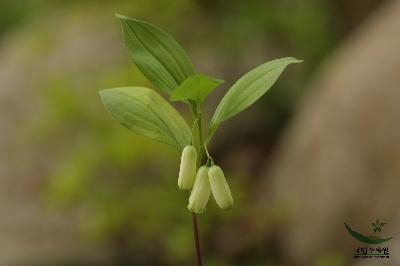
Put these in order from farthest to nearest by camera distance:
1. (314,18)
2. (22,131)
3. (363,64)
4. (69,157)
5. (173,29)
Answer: (314,18) → (173,29) → (22,131) → (69,157) → (363,64)

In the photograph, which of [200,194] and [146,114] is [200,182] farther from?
[146,114]

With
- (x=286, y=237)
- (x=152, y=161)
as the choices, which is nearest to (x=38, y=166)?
(x=152, y=161)

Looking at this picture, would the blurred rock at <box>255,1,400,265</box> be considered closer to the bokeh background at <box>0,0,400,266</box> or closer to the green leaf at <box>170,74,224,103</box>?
the bokeh background at <box>0,0,400,266</box>

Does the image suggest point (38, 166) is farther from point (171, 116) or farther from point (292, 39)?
point (171, 116)

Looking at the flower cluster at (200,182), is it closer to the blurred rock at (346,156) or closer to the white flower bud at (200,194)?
the white flower bud at (200,194)

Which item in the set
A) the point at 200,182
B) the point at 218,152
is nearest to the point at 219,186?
the point at 200,182

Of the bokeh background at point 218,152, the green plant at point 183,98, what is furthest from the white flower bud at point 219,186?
the bokeh background at point 218,152
